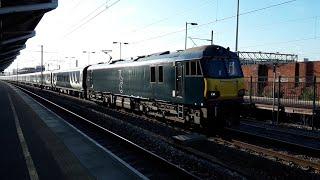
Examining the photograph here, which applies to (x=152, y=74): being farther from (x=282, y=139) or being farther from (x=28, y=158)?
(x=28, y=158)

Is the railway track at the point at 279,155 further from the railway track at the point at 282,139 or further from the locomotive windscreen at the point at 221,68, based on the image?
the locomotive windscreen at the point at 221,68

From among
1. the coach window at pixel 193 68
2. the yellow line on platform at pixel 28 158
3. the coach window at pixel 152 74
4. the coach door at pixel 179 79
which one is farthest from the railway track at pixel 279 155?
the coach window at pixel 152 74

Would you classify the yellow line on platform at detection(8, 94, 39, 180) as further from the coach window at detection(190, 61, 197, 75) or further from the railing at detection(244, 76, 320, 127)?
the railing at detection(244, 76, 320, 127)

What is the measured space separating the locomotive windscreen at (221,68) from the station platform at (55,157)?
480 cm

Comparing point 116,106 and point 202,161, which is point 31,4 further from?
point 202,161

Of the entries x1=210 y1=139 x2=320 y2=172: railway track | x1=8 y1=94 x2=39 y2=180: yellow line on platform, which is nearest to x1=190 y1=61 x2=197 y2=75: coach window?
x1=210 y1=139 x2=320 y2=172: railway track

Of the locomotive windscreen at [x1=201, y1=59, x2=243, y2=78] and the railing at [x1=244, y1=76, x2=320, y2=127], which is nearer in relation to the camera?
the locomotive windscreen at [x1=201, y1=59, x2=243, y2=78]

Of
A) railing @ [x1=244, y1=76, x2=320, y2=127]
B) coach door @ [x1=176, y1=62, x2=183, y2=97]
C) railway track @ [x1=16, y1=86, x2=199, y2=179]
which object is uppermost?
coach door @ [x1=176, y1=62, x2=183, y2=97]

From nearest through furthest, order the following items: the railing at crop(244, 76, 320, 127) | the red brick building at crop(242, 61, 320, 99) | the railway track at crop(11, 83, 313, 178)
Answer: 1. the railway track at crop(11, 83, 313, 178)
2. the railing at crop(244, 76, 320, 127)
3. the red brick building at crop(242, 61, 320, 99)

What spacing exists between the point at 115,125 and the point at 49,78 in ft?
149

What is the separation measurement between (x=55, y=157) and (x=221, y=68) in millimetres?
7360

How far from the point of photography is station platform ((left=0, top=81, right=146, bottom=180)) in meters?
9.56

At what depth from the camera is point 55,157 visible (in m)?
11.4

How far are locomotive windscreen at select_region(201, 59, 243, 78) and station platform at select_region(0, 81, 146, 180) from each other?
4.80m
